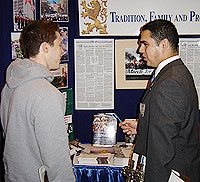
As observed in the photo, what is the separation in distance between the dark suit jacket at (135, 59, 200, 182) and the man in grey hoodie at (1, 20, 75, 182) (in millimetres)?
412

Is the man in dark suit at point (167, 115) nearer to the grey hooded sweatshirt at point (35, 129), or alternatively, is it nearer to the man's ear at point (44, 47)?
the grey hooded sweatshirt at point (35, 129)

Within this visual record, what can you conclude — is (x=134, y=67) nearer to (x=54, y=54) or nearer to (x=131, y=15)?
(x=131, y=15)

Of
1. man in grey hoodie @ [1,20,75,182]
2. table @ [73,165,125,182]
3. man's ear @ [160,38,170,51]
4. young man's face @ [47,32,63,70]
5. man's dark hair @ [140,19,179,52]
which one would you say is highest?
man's dark hair @ [140,19,179,52]

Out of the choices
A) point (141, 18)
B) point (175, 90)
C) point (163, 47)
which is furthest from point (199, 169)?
point (141, 18)

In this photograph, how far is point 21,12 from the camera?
2.28 metres

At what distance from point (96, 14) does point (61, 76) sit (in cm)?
51

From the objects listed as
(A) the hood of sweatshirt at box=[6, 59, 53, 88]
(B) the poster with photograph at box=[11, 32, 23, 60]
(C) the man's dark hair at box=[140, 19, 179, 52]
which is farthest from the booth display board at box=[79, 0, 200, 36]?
(A) the hood of sweatshirt at box=[6, 59, 53, 88]

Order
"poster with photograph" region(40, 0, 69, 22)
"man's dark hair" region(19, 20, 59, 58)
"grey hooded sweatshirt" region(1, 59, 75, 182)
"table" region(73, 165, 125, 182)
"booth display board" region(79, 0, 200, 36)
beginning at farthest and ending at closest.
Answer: "booth display board" region(79, 0, 200, 36), "poster with photograph" region(40, 0, 69, 22), "table" region(73, 165, 125, 182), "man's dark hair" region(19, 20, 59, 58), "grey hooded sweatshirt" region(1, 59, 75, 182)

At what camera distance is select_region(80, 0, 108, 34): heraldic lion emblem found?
2.54 meters

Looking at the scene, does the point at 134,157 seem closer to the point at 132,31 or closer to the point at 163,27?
the point at 163,27

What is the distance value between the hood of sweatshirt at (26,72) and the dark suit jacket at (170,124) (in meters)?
0.53

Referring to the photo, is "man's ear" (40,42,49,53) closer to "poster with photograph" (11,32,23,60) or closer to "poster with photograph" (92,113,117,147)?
"poster with photograph" (11,32,23,60)

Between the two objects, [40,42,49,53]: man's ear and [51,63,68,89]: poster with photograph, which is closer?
[40,42,49,53]: man's ear

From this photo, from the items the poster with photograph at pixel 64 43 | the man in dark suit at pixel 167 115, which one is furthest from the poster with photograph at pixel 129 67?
the man in dark suit at pixel 167 115
